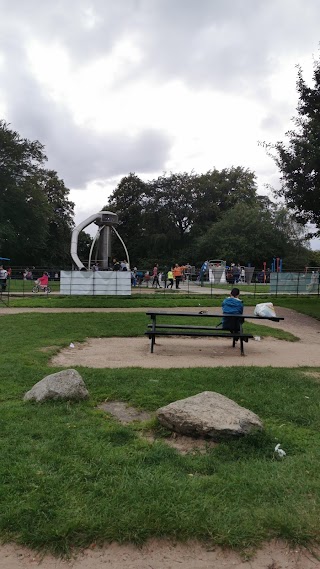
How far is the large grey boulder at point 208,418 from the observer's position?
391cm

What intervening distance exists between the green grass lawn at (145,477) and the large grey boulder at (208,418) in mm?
119

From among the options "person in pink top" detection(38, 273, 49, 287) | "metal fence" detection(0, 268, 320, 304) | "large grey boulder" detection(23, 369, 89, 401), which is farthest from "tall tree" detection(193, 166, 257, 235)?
"large grey boulder" detection(23, 369, 89, 401)

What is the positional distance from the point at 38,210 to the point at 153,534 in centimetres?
5211

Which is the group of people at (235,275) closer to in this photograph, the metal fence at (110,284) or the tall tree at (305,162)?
the metal fence at (110,284)

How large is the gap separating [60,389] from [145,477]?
2.03m

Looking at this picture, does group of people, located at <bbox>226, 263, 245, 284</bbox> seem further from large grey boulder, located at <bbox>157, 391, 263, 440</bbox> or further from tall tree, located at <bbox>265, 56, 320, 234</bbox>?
large grey boulder, located at <bbox>157, 391, 263, 440</bbox>

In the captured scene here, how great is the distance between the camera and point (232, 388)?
569cm

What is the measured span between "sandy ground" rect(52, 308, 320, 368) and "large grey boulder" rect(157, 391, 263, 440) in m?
2.95

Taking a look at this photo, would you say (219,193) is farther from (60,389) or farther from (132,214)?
(60,389)

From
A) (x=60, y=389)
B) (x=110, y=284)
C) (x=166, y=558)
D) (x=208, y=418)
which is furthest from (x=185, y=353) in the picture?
(x=110, y=284)

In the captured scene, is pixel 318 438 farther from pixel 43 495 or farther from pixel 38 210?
pixel 38 210

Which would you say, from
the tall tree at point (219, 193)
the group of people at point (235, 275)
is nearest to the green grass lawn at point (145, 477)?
the group of people at point (235, 275)

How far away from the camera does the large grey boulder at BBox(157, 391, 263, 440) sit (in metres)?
3.91

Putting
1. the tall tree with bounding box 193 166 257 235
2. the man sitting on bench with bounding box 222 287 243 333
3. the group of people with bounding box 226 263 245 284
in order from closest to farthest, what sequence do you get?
the man sitting on bench with bounding box 222 287 243 333 → the group of people with bounding box 226 263 245 284 → the tall tree with bounding box 193 166 257 235
